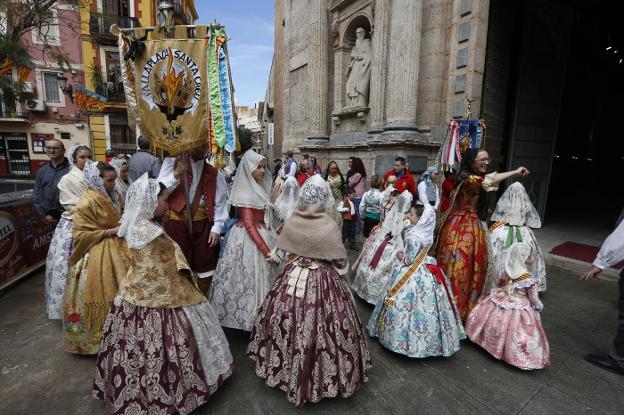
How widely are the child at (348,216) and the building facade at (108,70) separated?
18240 mm

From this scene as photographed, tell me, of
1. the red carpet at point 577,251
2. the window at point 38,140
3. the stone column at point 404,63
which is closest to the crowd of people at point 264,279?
the red carpet at point 577,251

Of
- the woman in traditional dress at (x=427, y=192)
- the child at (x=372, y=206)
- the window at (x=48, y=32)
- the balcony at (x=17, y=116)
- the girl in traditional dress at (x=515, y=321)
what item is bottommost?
the girl in traditional dress at (x=515, y=321)

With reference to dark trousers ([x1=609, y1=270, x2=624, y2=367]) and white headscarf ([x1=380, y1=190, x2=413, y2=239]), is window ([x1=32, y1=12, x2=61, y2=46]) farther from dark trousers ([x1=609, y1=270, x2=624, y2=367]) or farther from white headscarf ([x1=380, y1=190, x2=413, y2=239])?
dark trousers ([x1=609, y1=270, x2=624, y2=367])

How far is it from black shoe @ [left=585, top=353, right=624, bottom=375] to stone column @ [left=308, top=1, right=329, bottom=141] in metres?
8.61

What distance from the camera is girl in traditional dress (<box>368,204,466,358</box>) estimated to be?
299 cm

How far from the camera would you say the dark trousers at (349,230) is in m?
6.49

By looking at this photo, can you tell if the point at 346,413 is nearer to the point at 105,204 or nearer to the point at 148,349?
the point at 148,349

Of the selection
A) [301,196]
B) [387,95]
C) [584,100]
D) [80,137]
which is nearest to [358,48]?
[387,95]

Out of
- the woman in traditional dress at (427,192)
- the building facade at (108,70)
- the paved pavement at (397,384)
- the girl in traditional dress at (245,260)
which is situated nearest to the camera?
the paved pavement at (397,384)

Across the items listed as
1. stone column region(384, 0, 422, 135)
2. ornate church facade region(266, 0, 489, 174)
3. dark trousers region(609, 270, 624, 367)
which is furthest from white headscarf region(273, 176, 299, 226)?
stone column region(384, 0, 422, 135)

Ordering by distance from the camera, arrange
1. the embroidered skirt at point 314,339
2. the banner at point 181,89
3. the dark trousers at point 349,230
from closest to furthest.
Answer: the embroidered skirt at point 314,339
the banner at point 181,89
the dark trousers at point 349,230

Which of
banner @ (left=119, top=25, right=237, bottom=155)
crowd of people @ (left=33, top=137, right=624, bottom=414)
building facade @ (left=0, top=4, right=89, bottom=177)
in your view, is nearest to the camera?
crowd of people @ (left=33, top=137, right=624, bottom=414)

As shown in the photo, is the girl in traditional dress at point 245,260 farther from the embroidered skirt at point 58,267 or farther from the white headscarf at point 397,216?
the embroidered skirt at point 58,267

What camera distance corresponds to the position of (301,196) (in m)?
2.46
